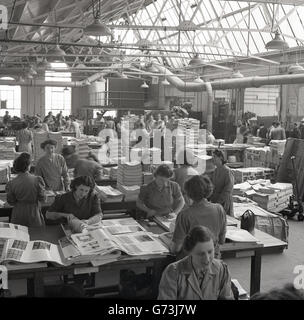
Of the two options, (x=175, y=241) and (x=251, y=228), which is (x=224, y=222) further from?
(x=251, y=228)

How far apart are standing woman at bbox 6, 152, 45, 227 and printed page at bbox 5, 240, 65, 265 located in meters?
1.21

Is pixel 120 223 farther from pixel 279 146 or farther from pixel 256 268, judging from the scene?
pixel 279 146

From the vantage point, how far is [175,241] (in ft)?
11.9

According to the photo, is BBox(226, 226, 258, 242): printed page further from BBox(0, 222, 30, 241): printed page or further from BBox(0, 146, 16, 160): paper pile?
BBox(0, 146, 16, 160): paper pile

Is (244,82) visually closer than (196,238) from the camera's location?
No

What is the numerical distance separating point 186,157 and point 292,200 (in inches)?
141

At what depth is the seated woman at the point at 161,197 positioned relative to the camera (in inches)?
199

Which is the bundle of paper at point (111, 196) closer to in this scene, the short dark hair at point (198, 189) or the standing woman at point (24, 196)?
the standing woman at point (24, 196)

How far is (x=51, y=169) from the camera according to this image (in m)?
6.39

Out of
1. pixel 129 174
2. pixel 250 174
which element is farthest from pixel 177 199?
pixel 250 174

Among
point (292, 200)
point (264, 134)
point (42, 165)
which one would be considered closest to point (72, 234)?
point (42, 165)

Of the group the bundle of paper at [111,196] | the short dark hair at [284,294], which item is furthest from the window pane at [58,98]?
the short dark hair at [284,294]

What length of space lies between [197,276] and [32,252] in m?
1.32

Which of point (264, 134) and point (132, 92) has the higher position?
point (132, 92)
